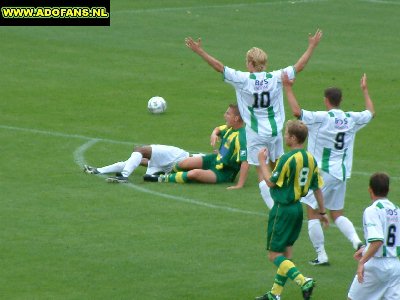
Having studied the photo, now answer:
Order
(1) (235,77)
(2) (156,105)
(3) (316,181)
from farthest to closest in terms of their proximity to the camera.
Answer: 1. (2) (156,105)
2. (1) (235,77)
3. (3) (316,181)

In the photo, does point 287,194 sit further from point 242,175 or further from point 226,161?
point 226,161

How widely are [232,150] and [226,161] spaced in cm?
20

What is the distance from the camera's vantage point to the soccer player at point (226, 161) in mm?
18547

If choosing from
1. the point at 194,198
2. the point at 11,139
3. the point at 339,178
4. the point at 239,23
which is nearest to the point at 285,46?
the point at 239,23

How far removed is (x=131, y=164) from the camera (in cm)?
1869

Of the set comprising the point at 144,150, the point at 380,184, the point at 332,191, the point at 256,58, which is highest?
the point at 256,58

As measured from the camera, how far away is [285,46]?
1229 inches

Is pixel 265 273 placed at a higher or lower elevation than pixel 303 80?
lower

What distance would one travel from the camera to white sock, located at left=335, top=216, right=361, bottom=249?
47.6 ft

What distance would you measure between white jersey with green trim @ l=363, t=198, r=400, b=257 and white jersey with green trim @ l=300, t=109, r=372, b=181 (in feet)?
9.24

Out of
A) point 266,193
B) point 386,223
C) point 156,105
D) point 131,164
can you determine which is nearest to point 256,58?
point 266,193

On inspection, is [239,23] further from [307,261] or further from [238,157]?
[307,261]

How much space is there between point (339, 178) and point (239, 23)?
20.3 metres

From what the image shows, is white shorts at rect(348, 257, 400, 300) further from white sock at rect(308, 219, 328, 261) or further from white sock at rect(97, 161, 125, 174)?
white sock at rect(97, 161, 125, 174)
